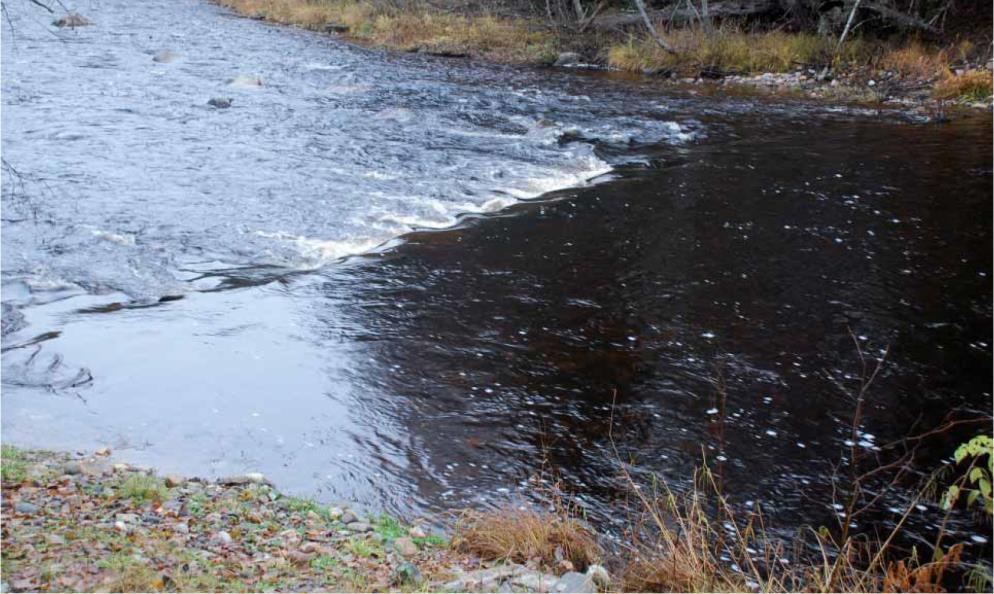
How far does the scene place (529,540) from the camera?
4754 mm

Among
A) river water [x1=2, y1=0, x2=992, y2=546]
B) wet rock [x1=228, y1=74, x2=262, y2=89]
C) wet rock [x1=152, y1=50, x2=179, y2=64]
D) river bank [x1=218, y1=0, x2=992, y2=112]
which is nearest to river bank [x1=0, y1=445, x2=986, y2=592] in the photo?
river water [x1=2, y1=0, x2=992, y2=546]

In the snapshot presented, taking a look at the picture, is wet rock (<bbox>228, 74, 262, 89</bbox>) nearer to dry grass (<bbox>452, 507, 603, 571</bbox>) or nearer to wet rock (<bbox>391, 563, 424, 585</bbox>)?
dry grass (<bbox>452, 507, 603, 571</bbox>)

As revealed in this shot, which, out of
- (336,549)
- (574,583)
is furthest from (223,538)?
(574,583)

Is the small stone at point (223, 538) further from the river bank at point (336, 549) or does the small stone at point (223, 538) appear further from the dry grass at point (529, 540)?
the dry grass at point (529, 540)

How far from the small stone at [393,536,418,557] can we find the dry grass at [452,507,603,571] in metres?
0.23

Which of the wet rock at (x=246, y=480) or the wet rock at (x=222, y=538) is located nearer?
the wet rock at (x=222, y=538)

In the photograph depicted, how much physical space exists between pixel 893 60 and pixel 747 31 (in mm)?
5119

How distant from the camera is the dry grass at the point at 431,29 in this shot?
2761cm

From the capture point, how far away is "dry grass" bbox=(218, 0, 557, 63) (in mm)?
27609

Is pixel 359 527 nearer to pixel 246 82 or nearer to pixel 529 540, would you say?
pixel 529 540

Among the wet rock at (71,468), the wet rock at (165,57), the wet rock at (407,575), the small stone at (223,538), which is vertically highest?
the wet rock at (165,57)

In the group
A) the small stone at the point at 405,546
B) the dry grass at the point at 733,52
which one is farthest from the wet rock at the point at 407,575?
→ the dry grass at the point at 733,52

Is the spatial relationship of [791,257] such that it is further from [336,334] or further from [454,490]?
[454,490]

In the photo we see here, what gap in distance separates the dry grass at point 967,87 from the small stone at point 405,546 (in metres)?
18.1
